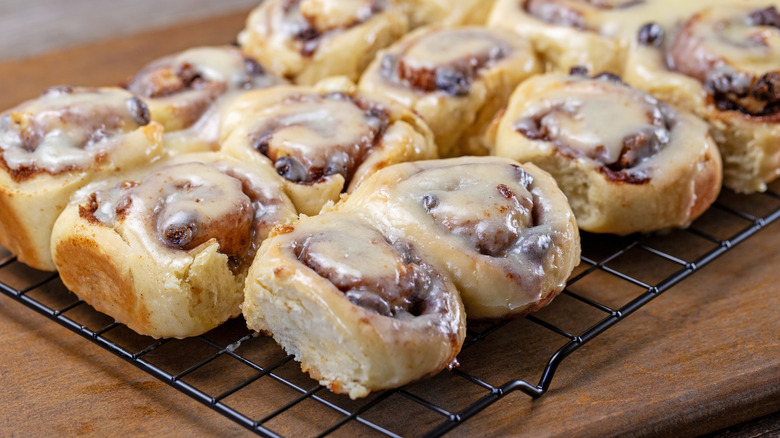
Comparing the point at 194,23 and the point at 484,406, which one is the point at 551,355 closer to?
the point at 484,406

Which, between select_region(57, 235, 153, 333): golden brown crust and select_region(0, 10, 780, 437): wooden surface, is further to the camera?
select_region(57, 235, 153, 333): golden brown crust

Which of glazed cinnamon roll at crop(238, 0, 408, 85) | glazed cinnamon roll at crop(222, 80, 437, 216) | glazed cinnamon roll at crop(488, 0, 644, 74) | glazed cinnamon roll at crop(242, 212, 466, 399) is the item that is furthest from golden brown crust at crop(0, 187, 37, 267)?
glazed cinnamon roll at crop(488, 0, 644, 74)

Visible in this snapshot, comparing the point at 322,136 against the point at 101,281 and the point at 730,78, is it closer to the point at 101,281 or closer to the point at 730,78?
the point at 101,281

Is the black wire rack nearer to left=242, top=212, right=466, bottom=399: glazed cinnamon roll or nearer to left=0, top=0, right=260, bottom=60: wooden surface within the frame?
left=242, top=212, right=466, bottom=399: glazed cinnamon roll

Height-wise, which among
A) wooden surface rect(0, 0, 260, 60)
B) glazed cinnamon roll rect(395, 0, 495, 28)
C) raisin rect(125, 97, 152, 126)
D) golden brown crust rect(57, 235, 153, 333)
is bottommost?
wooden surface rect(0, 0, 260, 60)

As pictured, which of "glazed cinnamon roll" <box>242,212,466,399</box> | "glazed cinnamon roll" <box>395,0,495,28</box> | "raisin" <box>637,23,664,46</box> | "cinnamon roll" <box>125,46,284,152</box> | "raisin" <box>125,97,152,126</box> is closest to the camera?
"glazed cinnamon roll" <box>242,212,466,399</box>

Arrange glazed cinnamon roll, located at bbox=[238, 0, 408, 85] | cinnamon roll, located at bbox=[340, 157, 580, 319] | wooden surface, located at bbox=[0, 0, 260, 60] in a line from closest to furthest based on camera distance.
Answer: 1. cinnamon roll, located at bbox=[340, 157, 580, 319]
2. glazed cinnamon roll, located at bbox=[238, 0, 408, 85]
3. wooden surface, located at bbox=[0, 0, 260, 60]

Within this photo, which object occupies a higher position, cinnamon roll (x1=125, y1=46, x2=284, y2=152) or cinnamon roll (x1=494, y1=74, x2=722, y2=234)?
cinnamon roll (x1=125, y1=46, x2=284, y2=152)
